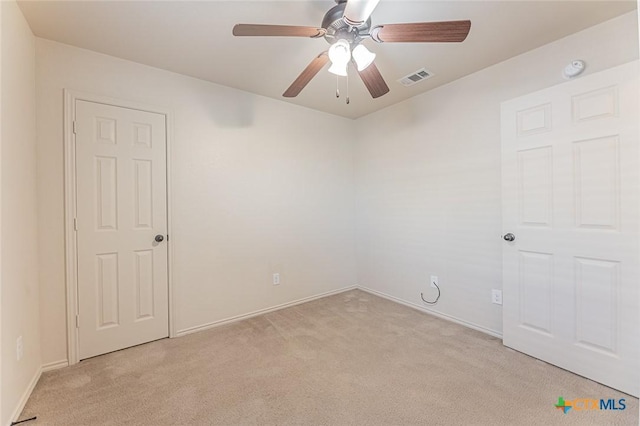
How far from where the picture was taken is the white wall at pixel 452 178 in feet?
7.12

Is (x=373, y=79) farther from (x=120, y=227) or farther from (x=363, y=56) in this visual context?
(x=120, y=227)

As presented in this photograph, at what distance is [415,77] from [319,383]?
110 inches

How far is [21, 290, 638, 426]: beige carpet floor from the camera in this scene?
61.9 inches

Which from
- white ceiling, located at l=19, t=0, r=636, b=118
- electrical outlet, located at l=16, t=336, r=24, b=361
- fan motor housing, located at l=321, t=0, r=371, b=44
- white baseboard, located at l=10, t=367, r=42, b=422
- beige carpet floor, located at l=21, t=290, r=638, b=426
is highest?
white ceiling, located at l=19, t=0, r=636, b=118

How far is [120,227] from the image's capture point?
2330 millimetres

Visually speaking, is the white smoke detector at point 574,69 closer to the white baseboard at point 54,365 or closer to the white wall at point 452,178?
the white wall at point 452,178

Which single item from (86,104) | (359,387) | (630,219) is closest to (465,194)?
(630,219)

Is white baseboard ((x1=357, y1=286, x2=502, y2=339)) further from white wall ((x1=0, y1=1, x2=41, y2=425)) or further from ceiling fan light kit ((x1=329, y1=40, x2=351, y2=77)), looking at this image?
white wall ((x1=0, y1=1, x2=41, y2=425))

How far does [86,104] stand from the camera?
2.18 m

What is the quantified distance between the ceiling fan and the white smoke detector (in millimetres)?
1214

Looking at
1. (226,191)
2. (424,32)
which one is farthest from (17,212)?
(424,32)

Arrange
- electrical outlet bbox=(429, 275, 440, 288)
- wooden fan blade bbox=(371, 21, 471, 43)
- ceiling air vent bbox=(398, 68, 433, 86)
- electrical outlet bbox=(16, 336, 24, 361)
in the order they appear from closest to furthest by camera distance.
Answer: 1. wooden fan blade bbox=(371, 21, 471, 43)
2. electrical outlet bbox=(16, 336, 24, 361)
3. ceiling air vent bbox=(398, 68, 433, 86)
4. electrical outlet bbox=(429, 275, 440, 288)

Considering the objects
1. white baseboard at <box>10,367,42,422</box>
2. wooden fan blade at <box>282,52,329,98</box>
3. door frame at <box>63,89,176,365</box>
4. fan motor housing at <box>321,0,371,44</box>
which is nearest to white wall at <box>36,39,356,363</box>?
door frame at <box>63,89,176,365</box>

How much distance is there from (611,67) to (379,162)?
2.16 metres
